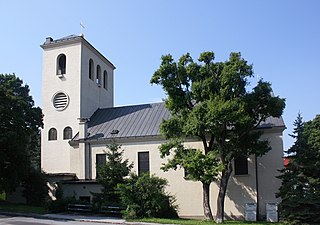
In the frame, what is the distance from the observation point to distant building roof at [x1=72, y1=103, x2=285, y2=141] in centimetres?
3116

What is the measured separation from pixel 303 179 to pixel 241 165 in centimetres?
607

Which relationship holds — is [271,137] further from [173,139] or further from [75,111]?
[75,111]

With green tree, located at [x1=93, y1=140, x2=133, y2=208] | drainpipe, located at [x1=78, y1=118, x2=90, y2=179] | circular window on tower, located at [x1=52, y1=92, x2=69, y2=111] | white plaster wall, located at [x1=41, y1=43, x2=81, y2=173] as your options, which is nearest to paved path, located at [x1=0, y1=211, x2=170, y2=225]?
green tree, located at [x1=93, y1=140, x2=133, y2=208]

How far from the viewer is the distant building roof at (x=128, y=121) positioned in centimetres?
3116

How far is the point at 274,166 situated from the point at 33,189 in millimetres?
20310

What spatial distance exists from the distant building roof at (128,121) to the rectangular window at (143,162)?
5.29 feet

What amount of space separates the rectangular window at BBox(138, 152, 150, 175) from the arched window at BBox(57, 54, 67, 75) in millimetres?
13216

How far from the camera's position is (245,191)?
26.9 meters

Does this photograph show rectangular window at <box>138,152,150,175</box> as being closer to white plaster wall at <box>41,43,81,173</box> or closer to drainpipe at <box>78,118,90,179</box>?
drainpipe at <box>78,118,90,179</box>

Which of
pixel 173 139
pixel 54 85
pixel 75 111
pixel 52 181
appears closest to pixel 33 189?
pixel 52 181

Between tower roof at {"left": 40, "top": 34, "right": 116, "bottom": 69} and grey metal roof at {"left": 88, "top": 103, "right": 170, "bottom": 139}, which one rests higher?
tower roof at {"left": 40, "top": 34, "right": 116, "bottom": 69}

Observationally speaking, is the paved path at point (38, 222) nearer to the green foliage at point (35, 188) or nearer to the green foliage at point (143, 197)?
the green foliage at point (143, 197)

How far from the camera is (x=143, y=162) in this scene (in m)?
30.1

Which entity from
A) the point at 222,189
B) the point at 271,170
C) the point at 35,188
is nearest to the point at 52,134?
the point at 35,188
